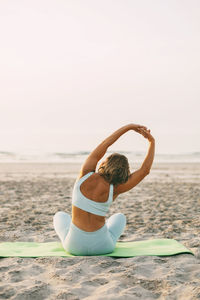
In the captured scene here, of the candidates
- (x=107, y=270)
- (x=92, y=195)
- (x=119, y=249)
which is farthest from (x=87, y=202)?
(x=119, y=249)

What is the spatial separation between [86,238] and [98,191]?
2.03ft

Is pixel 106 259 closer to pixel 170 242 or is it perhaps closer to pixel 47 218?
pixel 170 242

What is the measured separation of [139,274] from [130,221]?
9.90 ft

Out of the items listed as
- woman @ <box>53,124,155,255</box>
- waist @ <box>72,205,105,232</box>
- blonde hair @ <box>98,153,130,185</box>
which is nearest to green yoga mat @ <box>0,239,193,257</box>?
woman @ <box>53,124,155,255</box>

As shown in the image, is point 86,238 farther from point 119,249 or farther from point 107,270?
point 119,249

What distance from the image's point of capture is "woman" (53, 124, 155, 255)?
3.99 meters

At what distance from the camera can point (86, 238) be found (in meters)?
4.22

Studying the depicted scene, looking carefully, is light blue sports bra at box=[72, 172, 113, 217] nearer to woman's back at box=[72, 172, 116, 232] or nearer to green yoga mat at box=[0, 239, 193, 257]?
woman's back at box=[72, 172, 116, 232]

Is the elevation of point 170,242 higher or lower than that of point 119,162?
lower

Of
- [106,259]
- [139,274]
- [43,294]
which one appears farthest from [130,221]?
[43,294]

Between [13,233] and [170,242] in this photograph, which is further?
[13,233]

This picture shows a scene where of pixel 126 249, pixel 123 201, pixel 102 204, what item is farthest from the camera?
pixel 123 201

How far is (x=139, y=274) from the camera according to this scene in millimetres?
3740

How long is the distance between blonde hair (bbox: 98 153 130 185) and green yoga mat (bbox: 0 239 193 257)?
1.00 metres
